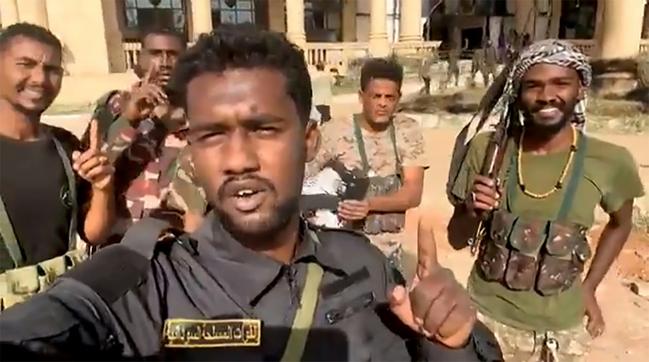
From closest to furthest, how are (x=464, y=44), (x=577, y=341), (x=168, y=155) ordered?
(x=577, y=341), (x=168, y=155), (x=464, y=44)

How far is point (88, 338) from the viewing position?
1.04 meters

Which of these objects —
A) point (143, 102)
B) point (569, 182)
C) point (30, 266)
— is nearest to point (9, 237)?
point (30, 266)

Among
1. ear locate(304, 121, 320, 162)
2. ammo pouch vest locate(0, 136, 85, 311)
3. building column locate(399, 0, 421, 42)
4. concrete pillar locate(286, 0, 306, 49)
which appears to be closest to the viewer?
ear locate(304, 121, 320, 162)

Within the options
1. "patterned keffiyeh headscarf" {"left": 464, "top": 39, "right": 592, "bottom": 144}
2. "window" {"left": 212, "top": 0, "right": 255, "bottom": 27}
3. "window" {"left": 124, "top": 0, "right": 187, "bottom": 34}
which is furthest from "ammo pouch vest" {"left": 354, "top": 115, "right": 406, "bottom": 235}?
"window" {"left": 212, "top": 0, "right": 255, "bottom": 27}

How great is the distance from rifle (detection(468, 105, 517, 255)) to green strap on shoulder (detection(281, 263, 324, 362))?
1226 millimetres

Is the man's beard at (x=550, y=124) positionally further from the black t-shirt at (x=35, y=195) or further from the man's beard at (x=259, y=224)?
the black t-shirt at (x=35, y=195)

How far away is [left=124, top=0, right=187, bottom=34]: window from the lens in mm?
20672

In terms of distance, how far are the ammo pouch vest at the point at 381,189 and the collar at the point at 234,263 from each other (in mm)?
1619

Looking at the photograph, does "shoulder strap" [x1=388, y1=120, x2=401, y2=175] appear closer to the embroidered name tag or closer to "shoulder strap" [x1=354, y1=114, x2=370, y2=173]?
"shoulder strap" [x1=354, y1=114, x2=370, y2=173]

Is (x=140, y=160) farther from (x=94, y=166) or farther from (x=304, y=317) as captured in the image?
(x=304, y=317)

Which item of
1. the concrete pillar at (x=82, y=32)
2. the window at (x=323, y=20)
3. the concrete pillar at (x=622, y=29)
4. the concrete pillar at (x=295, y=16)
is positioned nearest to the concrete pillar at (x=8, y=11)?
the concrete pillar at (x=82, y=32)

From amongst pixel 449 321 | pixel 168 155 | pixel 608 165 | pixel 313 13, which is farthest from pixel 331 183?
pixel 313 13

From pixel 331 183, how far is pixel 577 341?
1.20 meters

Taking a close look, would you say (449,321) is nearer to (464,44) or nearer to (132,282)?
(132,282)
